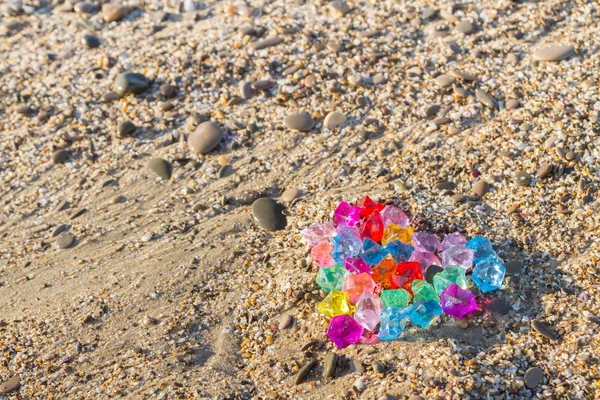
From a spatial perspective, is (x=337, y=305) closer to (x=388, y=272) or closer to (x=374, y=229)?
(x=388, y=272)

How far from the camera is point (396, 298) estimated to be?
9.34 ft

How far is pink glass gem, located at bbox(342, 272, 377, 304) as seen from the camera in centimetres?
291

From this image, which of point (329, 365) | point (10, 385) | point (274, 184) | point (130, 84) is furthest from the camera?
point (130, 84)

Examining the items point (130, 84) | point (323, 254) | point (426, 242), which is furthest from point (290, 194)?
point (130, 84)

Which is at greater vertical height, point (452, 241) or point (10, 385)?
point (452, 241)

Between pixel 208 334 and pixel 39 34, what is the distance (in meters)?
2.83

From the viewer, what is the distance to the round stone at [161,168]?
12.4 feet

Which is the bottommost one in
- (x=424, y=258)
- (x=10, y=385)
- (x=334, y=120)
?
(x=10, y=385)

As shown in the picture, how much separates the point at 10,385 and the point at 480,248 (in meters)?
2.04

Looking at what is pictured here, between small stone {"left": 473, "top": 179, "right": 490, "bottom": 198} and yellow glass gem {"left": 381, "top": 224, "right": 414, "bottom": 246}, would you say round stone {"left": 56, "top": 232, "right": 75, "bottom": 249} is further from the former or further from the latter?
small stone {"left": 473, "top": 179, "right": 490, "bottom": 198}

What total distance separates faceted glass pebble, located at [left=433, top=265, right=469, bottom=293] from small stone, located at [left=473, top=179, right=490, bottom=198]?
57cm

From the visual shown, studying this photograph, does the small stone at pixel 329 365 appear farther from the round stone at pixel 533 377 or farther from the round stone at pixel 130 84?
the round stone at pixel 130 84

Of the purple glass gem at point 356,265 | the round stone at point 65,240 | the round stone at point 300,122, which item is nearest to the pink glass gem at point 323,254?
the purple glass gem at point 356,265

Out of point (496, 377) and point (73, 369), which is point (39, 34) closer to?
point (73, 369)
